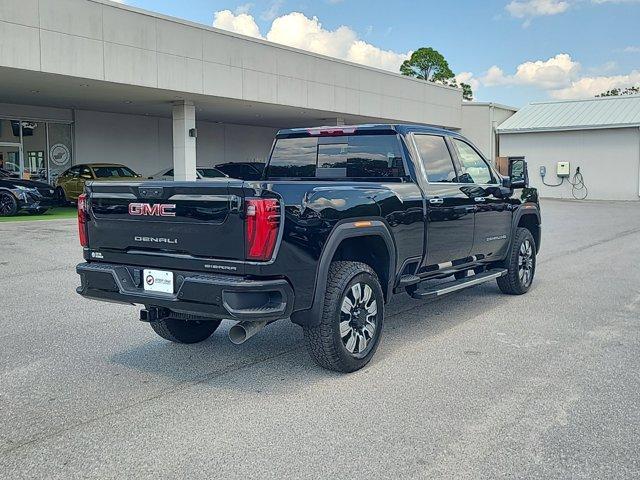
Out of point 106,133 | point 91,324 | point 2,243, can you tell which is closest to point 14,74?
point 2,243

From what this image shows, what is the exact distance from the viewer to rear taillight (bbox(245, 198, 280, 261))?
169 inches

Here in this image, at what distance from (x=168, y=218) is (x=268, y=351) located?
165 cm

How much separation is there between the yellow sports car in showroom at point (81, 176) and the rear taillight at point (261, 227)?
19.0m

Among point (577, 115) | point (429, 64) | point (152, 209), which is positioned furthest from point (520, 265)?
point (429, 64)

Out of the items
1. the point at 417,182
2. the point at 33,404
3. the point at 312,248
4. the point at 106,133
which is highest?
the point at 106,133

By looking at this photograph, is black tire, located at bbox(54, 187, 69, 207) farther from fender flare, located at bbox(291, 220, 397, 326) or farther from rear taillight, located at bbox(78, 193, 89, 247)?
fender flare, located at bbox(291, 220, 397, 326)

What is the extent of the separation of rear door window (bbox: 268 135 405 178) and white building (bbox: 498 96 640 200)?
28.7m

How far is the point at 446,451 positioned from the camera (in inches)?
142

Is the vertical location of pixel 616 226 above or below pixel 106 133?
below

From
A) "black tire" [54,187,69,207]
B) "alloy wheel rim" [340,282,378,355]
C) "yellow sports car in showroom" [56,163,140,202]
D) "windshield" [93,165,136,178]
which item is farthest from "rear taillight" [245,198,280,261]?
"black tire" [54,187,69,207]

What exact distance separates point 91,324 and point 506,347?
4.12 meters

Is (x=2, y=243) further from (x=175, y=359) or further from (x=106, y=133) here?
(x=106, y=133)

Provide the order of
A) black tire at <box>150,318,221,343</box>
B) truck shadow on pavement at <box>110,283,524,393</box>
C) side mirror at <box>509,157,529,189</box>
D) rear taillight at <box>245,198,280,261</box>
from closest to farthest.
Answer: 1. rear taillight at <box>245,198,280,261</box>
2. truck shadow on pavement at <box>110,283,524,393</box>
3. black tire at <box>150,318,221,343</box>
4. side mirror at <box>509,157,529,189</box>

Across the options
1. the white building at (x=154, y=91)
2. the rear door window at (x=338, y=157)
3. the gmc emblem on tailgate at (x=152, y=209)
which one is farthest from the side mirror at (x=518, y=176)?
the white building at (x=154, y=91)
